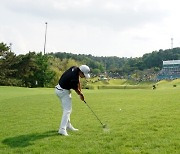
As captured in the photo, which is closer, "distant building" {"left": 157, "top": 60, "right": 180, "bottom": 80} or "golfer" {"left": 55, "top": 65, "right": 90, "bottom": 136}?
"golfer" {"left": 55, "top": 65, "right": 90, "bottom": 136}

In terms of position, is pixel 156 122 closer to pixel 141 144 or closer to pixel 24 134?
pixel 141 144

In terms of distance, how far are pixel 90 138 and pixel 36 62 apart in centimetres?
7985

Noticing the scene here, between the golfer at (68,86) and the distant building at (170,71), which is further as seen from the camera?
the distant building at (170,71)

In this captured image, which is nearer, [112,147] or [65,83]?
[112,147]

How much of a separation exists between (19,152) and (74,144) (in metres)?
1.55

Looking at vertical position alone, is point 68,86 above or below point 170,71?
above

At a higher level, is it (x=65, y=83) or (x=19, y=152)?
(x=65, y=83)

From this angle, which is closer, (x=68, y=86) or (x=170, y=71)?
(x=68, y=86)

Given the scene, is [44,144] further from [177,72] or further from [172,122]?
[177,72]

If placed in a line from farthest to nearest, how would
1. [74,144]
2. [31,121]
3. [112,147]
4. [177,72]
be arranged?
[177,72]
[31,121]
[74,144]
[112,147]

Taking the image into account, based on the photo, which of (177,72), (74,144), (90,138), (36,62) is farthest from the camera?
(177,72)

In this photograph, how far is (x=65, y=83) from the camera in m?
11.7

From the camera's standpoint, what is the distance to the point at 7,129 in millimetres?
13273

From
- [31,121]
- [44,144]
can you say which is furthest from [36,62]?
[44,144]
